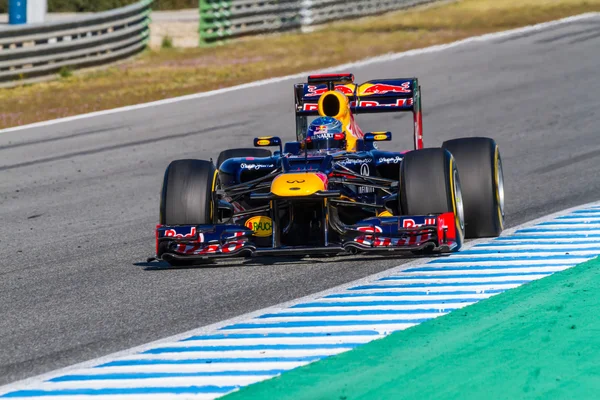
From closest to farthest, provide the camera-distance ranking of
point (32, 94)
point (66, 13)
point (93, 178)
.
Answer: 1. point (93, 178)
2. point (32, 94)
3. point (66, 13)

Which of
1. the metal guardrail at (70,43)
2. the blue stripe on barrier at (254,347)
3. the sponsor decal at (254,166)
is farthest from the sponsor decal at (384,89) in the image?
the metal guardrail at (70,43)

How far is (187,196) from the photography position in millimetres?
9078

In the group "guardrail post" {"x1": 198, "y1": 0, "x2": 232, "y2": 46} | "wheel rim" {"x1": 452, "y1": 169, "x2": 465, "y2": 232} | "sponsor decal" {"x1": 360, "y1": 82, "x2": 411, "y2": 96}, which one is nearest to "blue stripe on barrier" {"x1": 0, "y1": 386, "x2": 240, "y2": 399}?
"wheel rim" {"x1": 452, "y1": 169, "x2": 465, "y2": 232}

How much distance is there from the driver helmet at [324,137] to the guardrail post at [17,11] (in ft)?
65.1

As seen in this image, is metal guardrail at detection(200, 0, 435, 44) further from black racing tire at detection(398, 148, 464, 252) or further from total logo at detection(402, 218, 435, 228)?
total logo at detection(402, 218, 435, 228)

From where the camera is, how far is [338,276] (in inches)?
333

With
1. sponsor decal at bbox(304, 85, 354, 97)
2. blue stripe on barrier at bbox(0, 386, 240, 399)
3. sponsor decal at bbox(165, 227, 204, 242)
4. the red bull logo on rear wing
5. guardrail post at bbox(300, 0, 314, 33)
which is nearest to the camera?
blue stripe on barrier at bbox(0, 386, 240, 399)

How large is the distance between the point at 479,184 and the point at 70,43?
16146 millimetres

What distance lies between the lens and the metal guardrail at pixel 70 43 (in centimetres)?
2248

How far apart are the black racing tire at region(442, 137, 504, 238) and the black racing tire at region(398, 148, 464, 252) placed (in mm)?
759

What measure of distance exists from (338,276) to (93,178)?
6459 mm

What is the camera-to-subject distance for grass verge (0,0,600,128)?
69.2 feet

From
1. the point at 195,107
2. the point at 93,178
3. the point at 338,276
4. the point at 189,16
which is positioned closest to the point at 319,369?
the point at 338,276

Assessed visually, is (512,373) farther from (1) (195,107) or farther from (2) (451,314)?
(1) (195,107)
